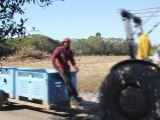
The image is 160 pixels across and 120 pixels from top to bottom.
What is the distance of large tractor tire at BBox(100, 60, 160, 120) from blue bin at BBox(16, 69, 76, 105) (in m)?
4.44

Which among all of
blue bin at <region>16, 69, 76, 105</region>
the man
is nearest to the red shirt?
the man

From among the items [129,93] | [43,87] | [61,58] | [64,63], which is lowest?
[43,87]

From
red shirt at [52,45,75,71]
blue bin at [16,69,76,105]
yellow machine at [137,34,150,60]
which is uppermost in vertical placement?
yellow machine at [137,34,150,60]

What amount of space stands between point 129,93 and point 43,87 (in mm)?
4918

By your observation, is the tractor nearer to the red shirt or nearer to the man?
the man

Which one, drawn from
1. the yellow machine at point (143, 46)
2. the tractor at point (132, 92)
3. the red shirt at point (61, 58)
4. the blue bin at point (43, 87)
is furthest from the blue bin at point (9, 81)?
the tractor at point (132, 92)

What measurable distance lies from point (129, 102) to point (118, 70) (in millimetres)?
479

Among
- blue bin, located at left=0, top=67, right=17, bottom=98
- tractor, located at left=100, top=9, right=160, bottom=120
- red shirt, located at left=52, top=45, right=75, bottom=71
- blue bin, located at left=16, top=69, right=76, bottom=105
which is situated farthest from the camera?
blue bin, located at left=0, top=67, right=17, bottom=98

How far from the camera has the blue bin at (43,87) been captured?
1053 centimetres

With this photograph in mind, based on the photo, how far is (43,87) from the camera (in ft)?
34.9

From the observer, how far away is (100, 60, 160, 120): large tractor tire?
5.79 meters

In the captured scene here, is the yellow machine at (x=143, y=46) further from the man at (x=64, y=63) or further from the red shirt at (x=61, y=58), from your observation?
the red shirt at (x=61, y=58)

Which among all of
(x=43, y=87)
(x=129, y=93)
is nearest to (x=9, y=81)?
(x=43, y=87)

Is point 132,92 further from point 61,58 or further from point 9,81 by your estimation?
point 9,81
